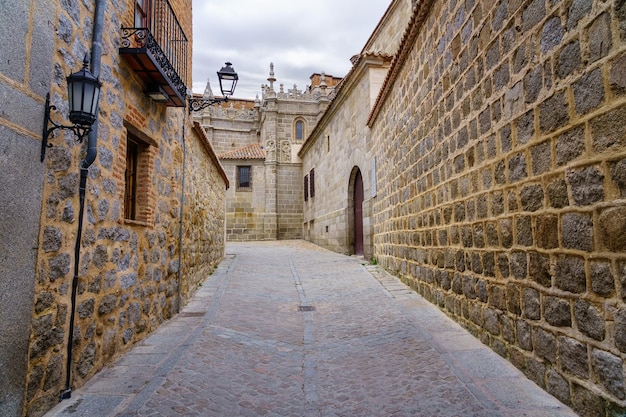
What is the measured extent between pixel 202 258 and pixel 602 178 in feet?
23.1

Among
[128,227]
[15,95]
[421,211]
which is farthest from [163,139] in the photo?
[421,211]

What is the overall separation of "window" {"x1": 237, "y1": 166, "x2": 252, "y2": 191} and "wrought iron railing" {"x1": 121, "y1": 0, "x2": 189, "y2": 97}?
57.1 feet

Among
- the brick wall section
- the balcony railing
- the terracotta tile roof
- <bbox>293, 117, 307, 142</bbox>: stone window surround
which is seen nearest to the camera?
the brick wall section

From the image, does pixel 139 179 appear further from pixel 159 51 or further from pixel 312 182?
pixel 312 182

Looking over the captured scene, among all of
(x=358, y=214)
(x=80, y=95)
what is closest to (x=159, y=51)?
(x=80, y=95)

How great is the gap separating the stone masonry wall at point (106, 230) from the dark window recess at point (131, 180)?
82 millimetres

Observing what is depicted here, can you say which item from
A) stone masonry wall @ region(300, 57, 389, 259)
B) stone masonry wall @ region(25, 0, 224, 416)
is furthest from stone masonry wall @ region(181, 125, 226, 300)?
stone masonry wall @ region(300, 57, 389, 259)

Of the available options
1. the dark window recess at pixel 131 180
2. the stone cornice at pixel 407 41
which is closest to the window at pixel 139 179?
the dark window recess at pixel 131 180

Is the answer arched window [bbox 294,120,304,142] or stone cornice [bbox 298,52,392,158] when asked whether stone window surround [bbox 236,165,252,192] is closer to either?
arched window [bbox 294,120,304,142]

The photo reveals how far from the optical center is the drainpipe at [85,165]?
3.01 metres

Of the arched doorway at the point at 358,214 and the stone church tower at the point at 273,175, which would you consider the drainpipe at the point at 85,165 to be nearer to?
the arched doorway at the point at 358,214

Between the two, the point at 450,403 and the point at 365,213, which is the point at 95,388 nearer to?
the point at 450,403

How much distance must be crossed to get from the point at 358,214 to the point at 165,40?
30.4 feet

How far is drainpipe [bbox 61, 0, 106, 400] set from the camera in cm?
301
